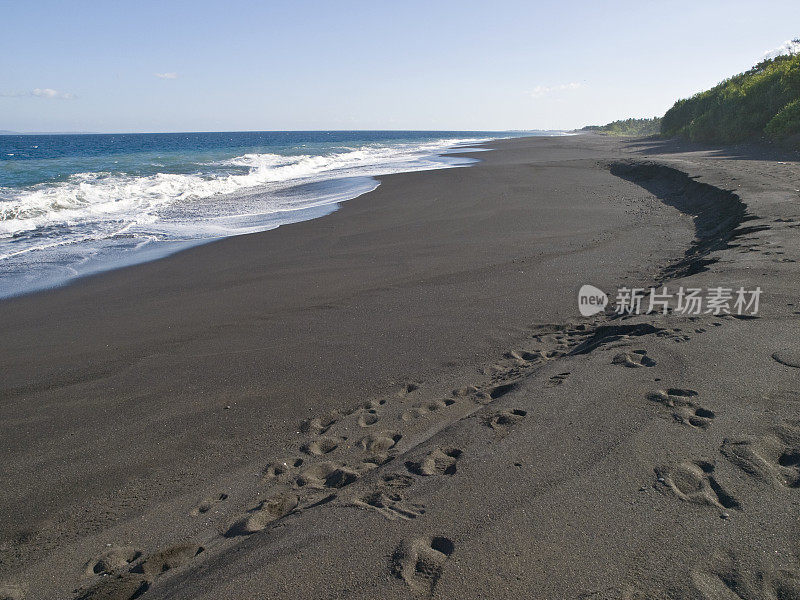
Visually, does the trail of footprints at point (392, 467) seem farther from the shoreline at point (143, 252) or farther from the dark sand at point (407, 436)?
the shoreline at point (143, 252)

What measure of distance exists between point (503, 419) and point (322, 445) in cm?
114

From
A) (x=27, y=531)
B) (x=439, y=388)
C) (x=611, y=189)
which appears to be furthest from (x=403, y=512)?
(x=611, y=189)

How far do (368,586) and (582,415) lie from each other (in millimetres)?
1590

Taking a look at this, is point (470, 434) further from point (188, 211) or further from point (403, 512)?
point (188, 211)

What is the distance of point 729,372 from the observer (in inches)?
120

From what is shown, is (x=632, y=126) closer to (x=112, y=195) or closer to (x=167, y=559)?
(x=112, y=195)

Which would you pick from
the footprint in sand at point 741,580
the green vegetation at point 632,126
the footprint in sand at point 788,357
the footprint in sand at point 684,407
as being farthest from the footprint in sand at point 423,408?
the green vegetation at point 632,126

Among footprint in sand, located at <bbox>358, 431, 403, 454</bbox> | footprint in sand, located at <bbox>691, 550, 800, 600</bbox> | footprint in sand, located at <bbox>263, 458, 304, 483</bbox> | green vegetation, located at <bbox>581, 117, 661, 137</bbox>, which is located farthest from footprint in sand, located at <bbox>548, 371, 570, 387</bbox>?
green vegetation, located at <bbox>581, 117, 661, 137</bbox>

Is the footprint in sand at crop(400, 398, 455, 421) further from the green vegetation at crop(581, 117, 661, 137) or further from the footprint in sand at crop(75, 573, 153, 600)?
the green vegetation at crop(581, 117, 661, 137)

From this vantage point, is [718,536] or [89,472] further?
[89,472]

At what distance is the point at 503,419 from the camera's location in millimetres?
2932

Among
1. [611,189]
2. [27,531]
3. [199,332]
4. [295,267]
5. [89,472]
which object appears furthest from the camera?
[611,189]

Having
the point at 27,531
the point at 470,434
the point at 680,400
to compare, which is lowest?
the point at 27,531

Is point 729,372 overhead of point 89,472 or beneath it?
overhead
